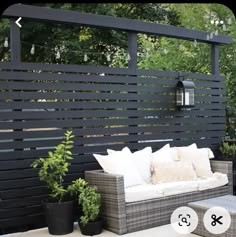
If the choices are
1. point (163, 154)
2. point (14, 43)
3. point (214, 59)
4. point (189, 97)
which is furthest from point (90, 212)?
point (214, 59)

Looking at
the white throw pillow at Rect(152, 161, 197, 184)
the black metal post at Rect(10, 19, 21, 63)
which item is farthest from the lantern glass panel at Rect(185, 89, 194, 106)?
the black metal post at Rect(10, 19, 21, 63)

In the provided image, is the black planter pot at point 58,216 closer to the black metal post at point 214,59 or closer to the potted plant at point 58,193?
the potted plant at point 58,193

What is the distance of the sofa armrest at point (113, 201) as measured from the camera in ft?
10.7

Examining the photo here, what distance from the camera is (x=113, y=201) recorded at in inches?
129

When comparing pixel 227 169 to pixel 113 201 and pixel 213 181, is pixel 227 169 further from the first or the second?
pixel 113 201

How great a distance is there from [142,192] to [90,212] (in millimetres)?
540

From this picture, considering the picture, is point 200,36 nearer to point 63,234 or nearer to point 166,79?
point 166,79

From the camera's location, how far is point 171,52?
7020mm

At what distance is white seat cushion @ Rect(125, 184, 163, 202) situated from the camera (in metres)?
3.35

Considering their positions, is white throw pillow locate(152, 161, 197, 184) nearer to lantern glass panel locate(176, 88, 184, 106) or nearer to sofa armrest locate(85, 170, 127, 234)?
sofa armrest locate(85, 170, 127, 234)

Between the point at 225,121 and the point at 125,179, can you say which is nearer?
the point at 125,179

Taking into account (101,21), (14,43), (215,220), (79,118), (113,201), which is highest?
(101,21)

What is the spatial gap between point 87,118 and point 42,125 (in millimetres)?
552

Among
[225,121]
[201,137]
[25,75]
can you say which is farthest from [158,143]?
[25,75]
